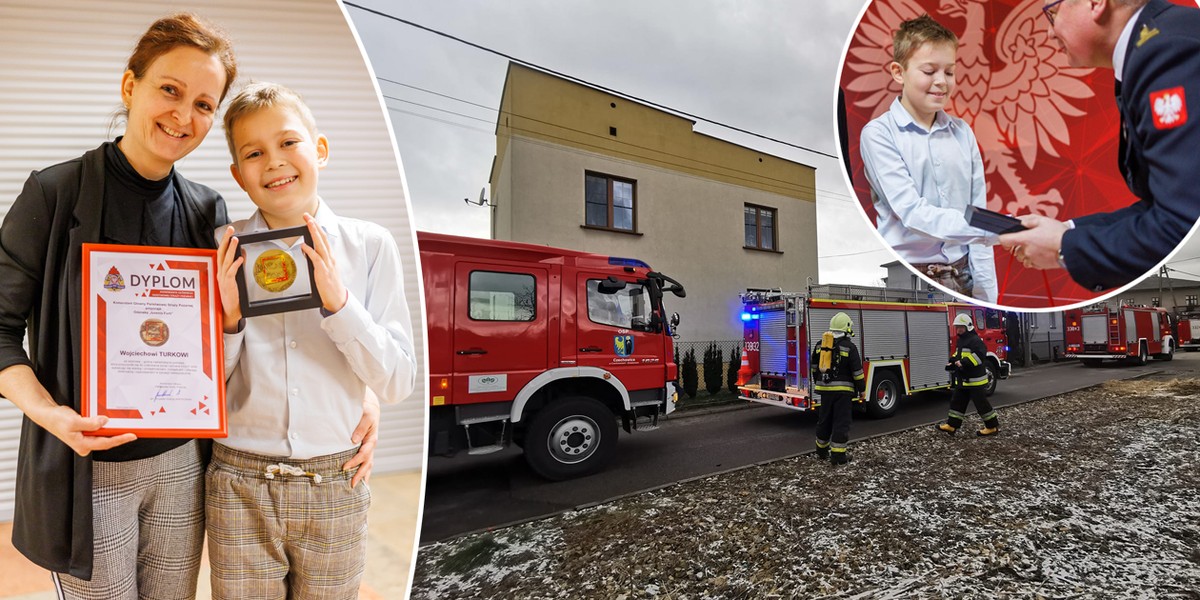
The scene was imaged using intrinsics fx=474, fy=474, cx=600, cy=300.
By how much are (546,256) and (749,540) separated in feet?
5.14

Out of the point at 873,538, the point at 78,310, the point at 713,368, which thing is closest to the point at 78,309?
the point at 78,310

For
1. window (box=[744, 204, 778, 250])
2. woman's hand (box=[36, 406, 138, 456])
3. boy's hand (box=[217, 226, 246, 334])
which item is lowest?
woman's hand (box=[36, 406, 138, 456])

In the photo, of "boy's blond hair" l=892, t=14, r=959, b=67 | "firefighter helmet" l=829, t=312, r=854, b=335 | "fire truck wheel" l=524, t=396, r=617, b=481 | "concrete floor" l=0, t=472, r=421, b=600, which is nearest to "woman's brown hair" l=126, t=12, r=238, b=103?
"concrete floor" l=0, t=472, r=421, b=600

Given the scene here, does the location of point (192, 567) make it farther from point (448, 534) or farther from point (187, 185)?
point (448, 534)

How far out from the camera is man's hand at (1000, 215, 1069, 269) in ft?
2.88

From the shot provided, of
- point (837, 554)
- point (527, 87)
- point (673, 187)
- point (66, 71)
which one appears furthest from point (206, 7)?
point (837, 554)

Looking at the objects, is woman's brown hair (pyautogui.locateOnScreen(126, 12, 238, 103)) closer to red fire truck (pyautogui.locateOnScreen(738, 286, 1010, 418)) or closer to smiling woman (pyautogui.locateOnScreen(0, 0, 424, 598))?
smiling woman (pyautogui.locateOnScreen(0, 0, 424, 598))

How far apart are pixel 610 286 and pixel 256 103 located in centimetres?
222

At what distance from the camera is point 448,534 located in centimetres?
189

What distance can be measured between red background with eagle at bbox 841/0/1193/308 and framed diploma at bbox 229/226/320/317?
125cm

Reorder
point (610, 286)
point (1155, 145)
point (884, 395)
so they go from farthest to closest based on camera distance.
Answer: point (884, 395), point (610, 286), point (1155, 145)

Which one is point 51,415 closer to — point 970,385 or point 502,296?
point 502,296

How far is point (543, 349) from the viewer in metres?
2.49

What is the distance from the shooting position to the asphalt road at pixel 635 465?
2.09m
